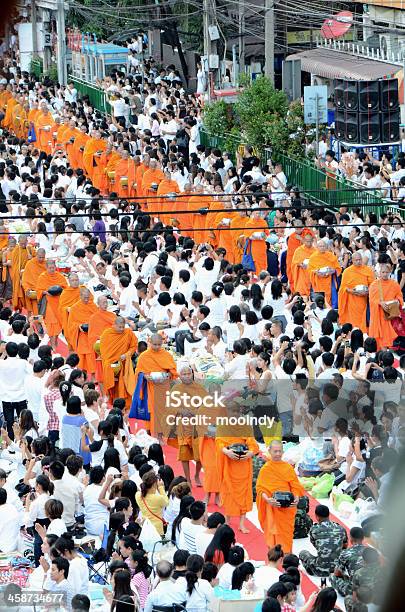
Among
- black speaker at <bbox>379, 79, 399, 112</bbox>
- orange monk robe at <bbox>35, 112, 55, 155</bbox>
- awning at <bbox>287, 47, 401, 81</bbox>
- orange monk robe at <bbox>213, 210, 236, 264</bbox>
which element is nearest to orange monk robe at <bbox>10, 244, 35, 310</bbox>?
orange monk robe at <bbox>213, 210, 236, 264</bbox>

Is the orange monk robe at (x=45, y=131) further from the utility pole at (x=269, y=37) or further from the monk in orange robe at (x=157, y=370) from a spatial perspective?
the monk in orange robe at (x=157, y=370)

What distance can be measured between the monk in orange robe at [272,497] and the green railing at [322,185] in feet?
35.7

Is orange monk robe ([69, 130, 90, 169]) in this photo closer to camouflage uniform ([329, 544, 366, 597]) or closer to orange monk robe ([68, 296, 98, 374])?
orange monk robe ([68, 296, 98, 374])

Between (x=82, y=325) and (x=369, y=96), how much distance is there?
36.3ft

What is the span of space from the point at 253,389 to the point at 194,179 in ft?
37.5

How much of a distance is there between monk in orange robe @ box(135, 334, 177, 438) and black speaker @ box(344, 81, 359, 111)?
12629mm

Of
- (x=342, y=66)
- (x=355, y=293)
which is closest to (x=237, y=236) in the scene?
(x=355, y=293)

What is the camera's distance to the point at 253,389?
1178cm

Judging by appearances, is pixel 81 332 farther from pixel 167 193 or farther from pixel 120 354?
pixel 167 193

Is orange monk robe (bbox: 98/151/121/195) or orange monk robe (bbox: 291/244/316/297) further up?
orange monk robe (bbox: 98/151/121/195)

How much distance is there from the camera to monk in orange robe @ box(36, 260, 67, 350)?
1539 centimetres

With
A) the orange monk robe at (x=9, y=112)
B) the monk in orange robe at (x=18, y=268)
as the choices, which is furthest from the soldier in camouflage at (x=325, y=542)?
the orange monk robe at (x=9, y=112)

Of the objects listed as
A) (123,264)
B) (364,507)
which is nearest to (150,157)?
(123,264)

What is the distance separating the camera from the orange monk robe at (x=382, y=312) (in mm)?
14648
